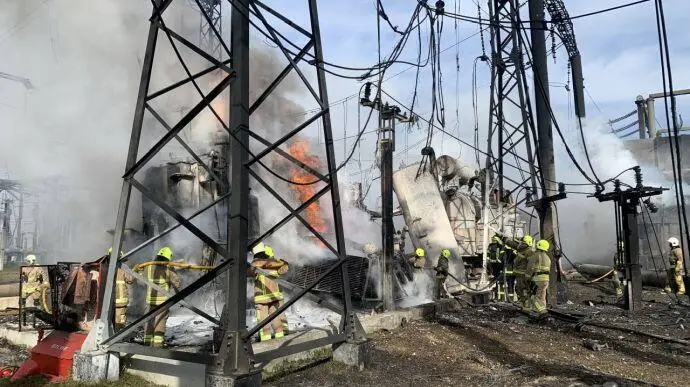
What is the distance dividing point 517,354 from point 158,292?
5.53 meters

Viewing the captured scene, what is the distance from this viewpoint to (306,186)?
1639 cm

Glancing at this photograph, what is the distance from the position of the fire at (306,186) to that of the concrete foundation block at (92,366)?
363 inches

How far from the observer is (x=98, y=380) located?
5777 millimetres

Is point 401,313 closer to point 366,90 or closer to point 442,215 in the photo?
point 366,90

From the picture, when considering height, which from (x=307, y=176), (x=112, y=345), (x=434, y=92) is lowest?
(x=112, y=345)

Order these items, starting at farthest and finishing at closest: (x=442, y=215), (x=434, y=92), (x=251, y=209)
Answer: (x=442, y=215) → (x=251, y=209) → (x=434, y=92)

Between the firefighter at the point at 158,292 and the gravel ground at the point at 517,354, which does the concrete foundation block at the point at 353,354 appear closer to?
the gravel ground at the point at 517,354

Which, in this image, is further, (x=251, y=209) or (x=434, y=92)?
(x=251, y=209)

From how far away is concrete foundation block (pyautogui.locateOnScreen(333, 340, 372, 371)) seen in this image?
6.56 meters

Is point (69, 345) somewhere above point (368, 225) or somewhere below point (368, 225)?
below

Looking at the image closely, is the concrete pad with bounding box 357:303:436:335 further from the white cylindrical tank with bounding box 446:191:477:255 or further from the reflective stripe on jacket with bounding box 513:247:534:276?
the white cylindrical tank with bounding box 446:191:477:255

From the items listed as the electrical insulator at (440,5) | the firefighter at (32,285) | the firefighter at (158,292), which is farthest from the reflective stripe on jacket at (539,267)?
the firefighter at (32,285)

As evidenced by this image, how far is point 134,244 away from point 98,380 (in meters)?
6.83

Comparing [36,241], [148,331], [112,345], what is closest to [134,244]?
[148,331]
